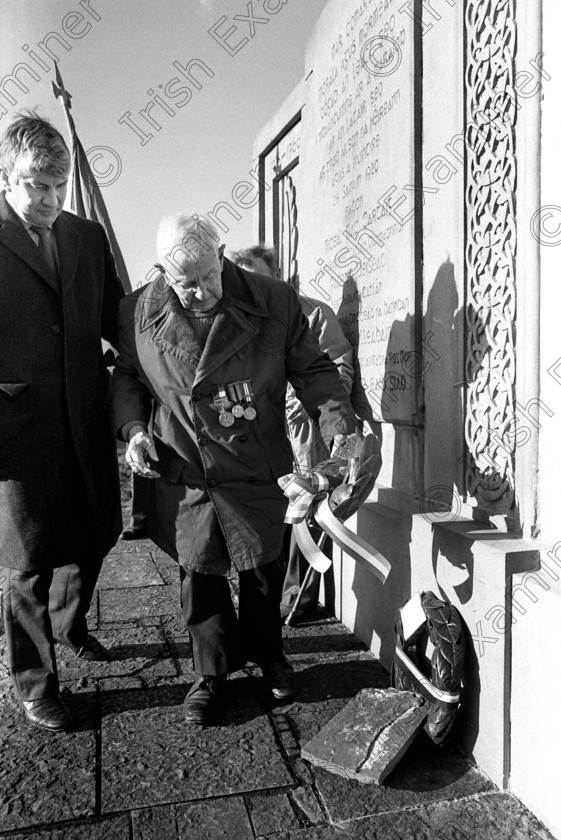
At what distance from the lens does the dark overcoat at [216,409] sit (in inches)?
105

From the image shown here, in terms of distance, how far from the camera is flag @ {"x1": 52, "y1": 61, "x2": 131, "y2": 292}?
21.7ft

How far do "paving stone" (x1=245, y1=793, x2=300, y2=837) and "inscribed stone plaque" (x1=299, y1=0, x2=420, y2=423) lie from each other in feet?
4.94

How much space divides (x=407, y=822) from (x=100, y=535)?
1516mm

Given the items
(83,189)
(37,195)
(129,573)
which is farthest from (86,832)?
(83,189)

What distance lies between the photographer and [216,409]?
2664 mm

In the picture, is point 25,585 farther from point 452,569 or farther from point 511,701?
point 511,701

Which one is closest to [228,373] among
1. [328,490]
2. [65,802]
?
[328,490]

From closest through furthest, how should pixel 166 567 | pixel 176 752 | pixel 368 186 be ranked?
1. pixel 176 752
2. pixel 368 186
3. pixel 166 567

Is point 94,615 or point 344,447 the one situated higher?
point 344,447

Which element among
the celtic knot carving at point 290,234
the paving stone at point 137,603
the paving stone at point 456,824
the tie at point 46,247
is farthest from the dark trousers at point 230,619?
the celtic knot carving at point 290,234

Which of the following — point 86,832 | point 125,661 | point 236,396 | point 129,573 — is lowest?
point 86,832

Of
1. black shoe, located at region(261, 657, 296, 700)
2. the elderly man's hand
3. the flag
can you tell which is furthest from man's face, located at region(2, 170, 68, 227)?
the flag

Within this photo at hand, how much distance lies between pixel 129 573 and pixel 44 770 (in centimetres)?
219

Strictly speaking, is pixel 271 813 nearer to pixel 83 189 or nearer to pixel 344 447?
pixel 344 447
